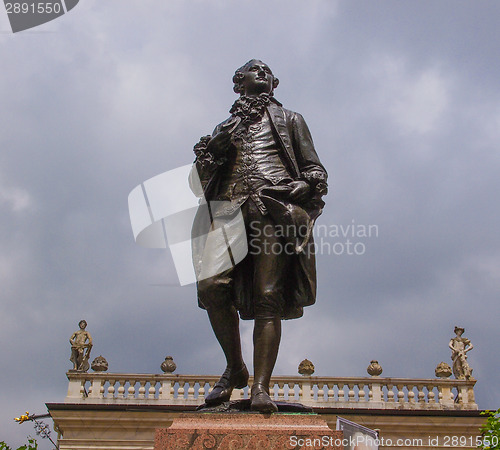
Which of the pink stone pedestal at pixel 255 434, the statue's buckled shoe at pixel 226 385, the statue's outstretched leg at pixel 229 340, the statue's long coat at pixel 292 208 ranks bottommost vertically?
the pink stone pedestal at pixel 255 434

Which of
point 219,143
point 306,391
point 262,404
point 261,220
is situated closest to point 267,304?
point 261,220

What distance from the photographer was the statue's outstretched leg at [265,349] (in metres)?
4.56

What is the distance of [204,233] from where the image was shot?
5207mm

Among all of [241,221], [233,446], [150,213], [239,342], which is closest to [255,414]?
[233,446]

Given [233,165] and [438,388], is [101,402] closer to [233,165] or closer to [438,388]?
[438,388]

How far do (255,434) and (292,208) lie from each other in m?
1.84

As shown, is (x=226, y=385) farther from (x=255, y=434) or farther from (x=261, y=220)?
(x=261, y=220)

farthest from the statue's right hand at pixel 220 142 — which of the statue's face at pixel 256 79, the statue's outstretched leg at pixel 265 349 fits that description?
the statue's outstretched leg at pixel 265 349

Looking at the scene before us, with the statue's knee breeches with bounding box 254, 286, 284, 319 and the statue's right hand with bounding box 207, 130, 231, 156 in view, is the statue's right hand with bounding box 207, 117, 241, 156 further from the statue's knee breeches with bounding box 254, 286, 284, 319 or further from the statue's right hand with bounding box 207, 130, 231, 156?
the statue's knee breeches with bounding box 254, 286, 284, 319

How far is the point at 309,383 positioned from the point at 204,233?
597 inches

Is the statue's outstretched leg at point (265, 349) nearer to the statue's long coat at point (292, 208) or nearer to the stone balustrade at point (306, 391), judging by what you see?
the statue's long coat at point (292, 208)

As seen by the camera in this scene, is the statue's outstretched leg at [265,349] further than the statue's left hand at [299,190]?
No

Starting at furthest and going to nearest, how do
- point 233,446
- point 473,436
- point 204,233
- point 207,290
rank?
point 473,436, point 204,233, point 207,290, point 233,446

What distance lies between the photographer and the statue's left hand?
500 cm
